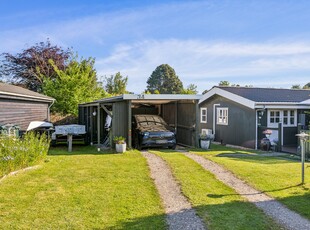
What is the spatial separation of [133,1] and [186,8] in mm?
2214

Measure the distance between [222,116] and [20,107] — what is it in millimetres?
11950

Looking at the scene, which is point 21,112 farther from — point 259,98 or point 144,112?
point 259,98

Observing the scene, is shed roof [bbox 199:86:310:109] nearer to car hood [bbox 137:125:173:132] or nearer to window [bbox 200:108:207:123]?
window [bbox 200:108:207:123]

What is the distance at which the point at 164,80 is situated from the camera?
61188 millimetres

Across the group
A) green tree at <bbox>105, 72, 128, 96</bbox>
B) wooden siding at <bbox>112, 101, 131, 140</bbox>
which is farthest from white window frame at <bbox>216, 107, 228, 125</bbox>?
green tree at <bbox>105, 72, 128, 96</bbox>

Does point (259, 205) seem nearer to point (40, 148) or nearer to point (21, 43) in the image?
point (40, 148)

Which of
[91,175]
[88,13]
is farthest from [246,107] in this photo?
[91,175]

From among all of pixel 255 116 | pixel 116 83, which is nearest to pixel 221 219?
pixel 255 116

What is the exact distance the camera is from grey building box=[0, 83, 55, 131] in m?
11.7

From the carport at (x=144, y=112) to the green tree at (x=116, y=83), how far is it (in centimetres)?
1528

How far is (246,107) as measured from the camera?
51.4 ft

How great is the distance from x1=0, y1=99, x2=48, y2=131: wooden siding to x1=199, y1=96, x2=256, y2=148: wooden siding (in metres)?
11.2

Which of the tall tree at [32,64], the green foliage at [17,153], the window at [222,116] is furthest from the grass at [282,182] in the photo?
the tall tree at [32,64]

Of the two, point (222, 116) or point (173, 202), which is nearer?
point (173, 202)
